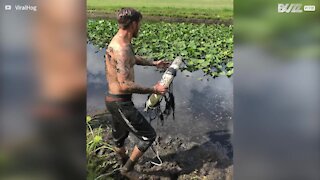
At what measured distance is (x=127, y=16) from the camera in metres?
5.68

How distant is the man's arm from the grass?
0.53m

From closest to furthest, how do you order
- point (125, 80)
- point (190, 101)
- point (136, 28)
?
point (125, 80) < point (136, 28) < point (190, 101)

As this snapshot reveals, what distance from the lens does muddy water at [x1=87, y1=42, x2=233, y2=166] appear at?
226 inches

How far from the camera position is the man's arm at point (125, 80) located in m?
5.60

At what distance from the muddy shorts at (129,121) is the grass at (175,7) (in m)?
0.85

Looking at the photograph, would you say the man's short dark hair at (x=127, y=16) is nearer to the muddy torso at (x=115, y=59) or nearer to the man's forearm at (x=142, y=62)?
the muddy torso at (x=115, y=59)

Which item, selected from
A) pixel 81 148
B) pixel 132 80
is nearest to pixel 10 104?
pixel 81 148

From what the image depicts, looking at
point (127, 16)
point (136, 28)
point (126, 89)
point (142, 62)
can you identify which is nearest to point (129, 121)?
point (126, 89)

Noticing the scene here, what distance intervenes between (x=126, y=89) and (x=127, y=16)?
2.21 ft

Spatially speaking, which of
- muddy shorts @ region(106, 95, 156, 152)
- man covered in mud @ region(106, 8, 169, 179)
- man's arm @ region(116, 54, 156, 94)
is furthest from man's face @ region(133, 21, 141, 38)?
muddy shorts @ region(106, 95, 156, 152)

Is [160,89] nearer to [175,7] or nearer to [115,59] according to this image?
[115,59]

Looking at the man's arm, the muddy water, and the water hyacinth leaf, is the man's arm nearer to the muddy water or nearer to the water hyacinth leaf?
the muddy water

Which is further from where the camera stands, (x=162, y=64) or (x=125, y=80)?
(x=162, y=64)

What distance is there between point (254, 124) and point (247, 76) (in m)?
0.45
